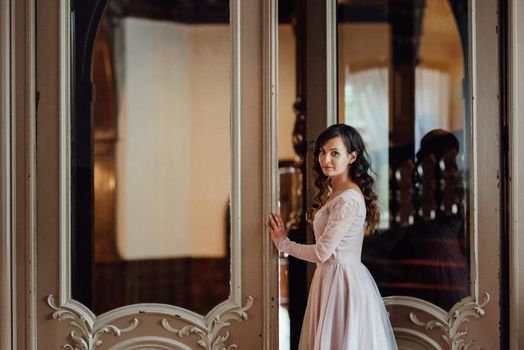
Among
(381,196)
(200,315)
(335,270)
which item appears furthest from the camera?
(381,196)

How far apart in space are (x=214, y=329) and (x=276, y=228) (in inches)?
16.8

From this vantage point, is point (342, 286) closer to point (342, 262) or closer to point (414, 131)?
point (342, 262)

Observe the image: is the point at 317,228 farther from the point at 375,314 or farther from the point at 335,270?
the point at 375,314

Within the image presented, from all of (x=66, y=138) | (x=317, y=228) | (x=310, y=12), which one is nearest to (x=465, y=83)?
(x=310, y=12)

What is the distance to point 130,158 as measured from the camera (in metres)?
2.16

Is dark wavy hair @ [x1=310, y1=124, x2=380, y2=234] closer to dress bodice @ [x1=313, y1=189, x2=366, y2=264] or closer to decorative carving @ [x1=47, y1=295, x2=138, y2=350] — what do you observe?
dress bodice @ [x1=313, y1=189, x2=366, y2=264]

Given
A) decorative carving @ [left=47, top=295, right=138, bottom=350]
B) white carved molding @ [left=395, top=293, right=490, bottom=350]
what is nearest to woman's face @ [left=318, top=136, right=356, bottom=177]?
white carved molding @ [left=395, top=293, right=490, bottom=350]

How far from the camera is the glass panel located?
2.24 m

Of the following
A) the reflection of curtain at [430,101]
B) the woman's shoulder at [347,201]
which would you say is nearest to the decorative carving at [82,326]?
the woman's shoulder at [347,201]

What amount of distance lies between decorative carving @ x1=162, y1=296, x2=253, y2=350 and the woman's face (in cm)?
55

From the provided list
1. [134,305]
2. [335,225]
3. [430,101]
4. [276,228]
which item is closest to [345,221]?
[335,225]

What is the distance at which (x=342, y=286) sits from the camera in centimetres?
200

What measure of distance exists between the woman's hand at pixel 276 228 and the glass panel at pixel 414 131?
15.8 inches

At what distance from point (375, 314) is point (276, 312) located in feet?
1.18
